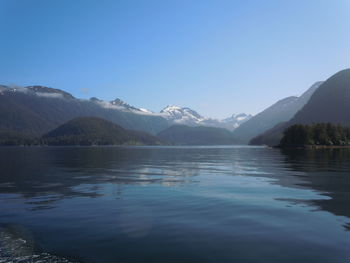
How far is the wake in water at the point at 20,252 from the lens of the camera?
13.9 m

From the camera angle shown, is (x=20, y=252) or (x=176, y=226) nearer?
(x=20, y=252)

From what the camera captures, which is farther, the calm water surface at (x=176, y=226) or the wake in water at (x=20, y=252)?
the calm water surface at (x=176, y=226)

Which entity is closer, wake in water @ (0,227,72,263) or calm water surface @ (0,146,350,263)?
wake in water @ (0,227,72,263)

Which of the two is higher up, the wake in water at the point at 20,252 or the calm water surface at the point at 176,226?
the wake in water at the point at 20,252

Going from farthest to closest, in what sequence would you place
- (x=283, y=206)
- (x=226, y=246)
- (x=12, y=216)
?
(x=283, y=206)
(x=12, y=216)
(x=226, y=246)

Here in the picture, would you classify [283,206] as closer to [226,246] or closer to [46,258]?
[226,246]

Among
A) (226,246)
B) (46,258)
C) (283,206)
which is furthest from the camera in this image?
(283,206)

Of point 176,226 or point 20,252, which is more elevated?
point 20,252

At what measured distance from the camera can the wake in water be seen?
45.6 ft

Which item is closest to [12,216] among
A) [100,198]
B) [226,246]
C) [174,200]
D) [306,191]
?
[100,198]

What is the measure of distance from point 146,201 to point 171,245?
12762 millimetres

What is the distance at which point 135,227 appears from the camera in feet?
64.9

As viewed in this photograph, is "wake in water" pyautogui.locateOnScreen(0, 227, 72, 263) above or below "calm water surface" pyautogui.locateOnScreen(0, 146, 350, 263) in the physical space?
above

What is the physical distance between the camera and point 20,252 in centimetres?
1488
